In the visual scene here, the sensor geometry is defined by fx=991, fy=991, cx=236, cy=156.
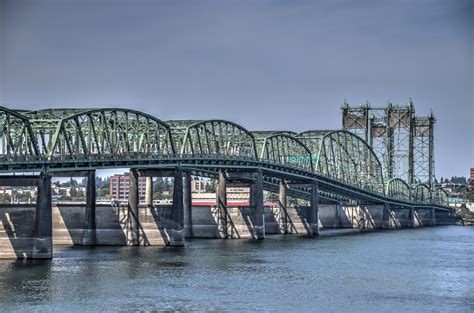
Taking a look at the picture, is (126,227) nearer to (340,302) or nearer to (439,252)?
(439,252)

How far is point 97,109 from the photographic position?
13338cm

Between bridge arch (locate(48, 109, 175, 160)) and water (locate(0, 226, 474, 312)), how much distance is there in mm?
12983

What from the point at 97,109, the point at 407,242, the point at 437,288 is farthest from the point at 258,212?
the point at 437,288

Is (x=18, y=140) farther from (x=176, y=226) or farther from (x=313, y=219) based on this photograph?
(x=313, y=219)

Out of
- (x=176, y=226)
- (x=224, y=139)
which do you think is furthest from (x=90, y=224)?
(x=224, y=139)

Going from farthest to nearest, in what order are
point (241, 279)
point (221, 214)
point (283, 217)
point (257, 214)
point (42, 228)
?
point (283, 217), point (221, 214), point (257, 214), point (42, 228), point (241, 279)

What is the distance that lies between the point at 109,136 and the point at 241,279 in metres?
43.8

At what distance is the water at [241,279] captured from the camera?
8412cm

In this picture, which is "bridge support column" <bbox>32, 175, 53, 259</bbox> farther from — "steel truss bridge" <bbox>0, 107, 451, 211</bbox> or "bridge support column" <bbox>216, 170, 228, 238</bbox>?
"bridge support column" <bbox>216, 170, 228, 238</bbox>

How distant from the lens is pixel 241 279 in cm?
10056

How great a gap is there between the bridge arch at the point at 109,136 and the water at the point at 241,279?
12983 mm

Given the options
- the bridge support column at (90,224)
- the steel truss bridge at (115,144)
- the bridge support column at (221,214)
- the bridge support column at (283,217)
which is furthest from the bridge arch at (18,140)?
the bridge support column at (283,217)

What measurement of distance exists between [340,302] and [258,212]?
76.8 m

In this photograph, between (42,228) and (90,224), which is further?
(90,224)
